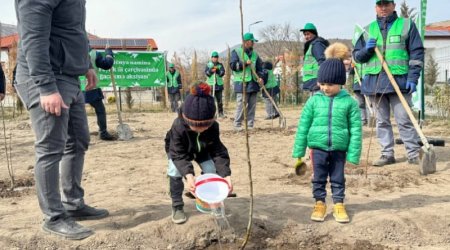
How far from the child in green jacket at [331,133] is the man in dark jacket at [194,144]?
2.20ft

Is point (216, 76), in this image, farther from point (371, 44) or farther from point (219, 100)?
point (371, 44)

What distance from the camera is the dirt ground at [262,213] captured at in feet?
10.1

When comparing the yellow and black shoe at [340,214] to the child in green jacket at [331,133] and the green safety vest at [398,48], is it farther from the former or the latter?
the green safety vest at [398,48]

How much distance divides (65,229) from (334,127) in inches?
76.7

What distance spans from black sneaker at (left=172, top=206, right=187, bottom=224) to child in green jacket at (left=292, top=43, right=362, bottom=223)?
3.06 feet

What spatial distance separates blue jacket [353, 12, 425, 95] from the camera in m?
5.04

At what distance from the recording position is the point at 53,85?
2721 mm

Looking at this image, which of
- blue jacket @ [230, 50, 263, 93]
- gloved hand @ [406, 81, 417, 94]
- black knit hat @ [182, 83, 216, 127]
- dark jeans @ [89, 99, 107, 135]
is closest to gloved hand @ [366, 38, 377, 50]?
gloved hand @ [406, 81, 417, 94]

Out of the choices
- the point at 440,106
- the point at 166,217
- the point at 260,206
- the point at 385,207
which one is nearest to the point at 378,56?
the point at 385,207

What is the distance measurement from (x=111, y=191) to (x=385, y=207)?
238 cm

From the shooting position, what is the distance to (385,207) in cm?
368

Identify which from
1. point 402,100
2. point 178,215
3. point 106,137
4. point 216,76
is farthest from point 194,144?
point 216,76

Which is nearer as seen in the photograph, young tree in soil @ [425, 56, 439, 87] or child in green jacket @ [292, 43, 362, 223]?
child in green jacket @ [292, 43, 362, 223]

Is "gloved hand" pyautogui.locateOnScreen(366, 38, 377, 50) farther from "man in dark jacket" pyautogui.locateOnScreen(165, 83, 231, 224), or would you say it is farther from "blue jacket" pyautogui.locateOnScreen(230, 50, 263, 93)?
"blue jacket" pyautogui.locateOnScreen(230, 50, 263, 93)
